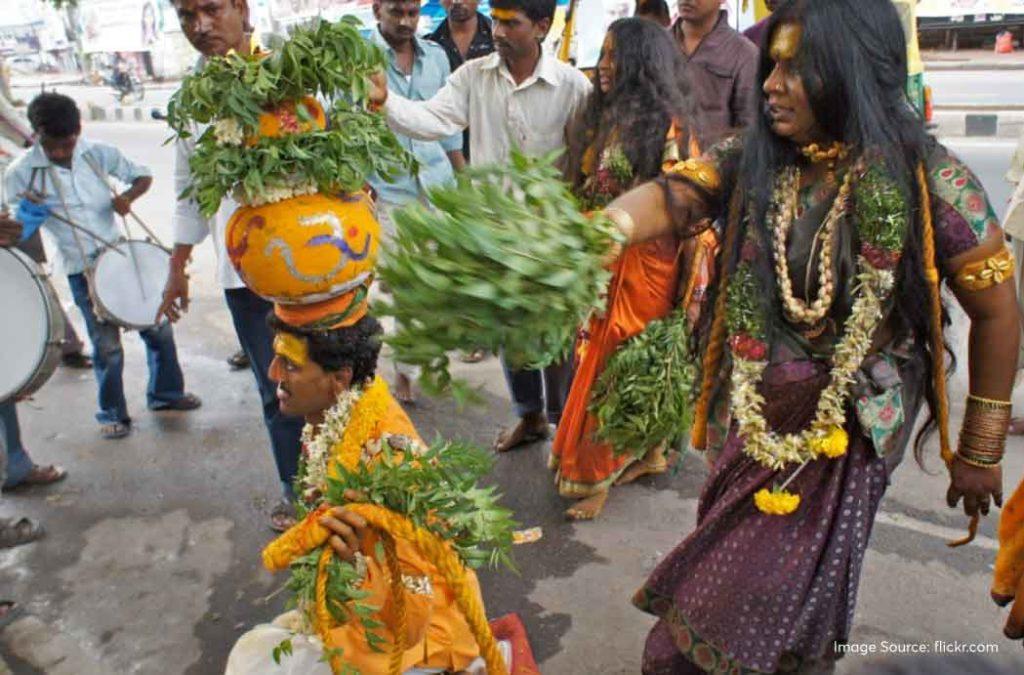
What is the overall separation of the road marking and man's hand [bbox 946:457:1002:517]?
4.86ft

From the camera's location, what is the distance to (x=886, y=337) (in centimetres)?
224

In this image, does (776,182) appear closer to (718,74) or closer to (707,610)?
(707,610)

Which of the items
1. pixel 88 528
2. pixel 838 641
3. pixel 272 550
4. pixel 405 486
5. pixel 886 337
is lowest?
pixel 88 528

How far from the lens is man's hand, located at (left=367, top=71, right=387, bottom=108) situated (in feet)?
8.88

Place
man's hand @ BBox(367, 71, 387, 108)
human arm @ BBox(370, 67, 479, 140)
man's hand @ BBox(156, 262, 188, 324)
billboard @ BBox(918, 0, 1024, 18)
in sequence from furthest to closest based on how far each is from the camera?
billboard @ BBox(918, 0, 1024, 18) → man's hand @ BBox(156, 262, 188, 324) → human arm @ BBox(370, 67, 479, 140) → man's hand @ BBox(367, 71, 387, 108)

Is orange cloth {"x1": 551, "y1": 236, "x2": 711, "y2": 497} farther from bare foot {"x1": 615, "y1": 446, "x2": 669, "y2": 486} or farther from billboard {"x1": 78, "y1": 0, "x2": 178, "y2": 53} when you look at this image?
billboard {"x1": 78, "y1": 0, "x2": 178, "y2": 53}

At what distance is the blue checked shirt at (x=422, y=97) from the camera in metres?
4.86

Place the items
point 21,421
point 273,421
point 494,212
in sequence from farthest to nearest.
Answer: point 21,421 → point 273,421 → point 494,212

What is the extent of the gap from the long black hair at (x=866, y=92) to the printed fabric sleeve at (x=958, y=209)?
4 cm

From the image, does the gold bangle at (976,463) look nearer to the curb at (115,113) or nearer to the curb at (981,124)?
the curb at (981,124)

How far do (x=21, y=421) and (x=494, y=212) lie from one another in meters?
4.65

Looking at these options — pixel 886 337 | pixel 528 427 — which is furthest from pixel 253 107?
pixel 528 427

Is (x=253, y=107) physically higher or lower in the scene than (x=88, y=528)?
higher

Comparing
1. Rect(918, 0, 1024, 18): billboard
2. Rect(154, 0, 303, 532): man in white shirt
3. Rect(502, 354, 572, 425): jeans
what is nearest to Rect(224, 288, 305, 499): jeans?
Rect(154, 0, 303, 532): man in white shirt
